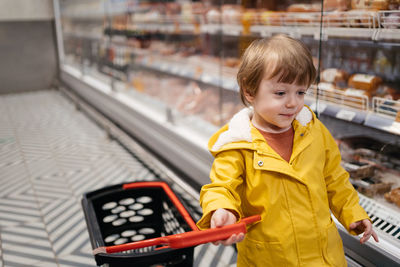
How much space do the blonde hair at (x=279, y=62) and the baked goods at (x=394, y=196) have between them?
1.04m

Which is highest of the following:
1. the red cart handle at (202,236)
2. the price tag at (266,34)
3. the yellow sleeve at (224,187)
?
the price tag at (266,34)

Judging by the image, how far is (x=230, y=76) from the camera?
295 centimetres

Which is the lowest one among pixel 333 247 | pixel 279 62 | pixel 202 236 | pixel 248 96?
pixel 333 247

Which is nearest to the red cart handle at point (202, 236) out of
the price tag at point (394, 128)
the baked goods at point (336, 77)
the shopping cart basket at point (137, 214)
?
the shopping cart basket at point (137, 214)

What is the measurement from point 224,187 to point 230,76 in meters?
1.94

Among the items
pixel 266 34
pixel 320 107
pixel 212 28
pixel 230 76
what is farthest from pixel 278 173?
pixel 212 28

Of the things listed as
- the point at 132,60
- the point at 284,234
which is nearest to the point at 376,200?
the point at 284,234

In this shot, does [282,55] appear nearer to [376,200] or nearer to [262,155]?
[262,155]

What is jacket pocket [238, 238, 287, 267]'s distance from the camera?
1.16 m

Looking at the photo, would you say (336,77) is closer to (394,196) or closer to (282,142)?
(394,196)

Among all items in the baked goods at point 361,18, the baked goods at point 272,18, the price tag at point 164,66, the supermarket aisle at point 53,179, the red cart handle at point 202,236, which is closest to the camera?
the red cart handle at point 202,236

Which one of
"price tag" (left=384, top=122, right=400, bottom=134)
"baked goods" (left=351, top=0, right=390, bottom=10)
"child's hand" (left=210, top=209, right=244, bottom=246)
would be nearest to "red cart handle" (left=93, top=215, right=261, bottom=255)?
"child's hand" (left=210, top=209, right=244, bottom=246)

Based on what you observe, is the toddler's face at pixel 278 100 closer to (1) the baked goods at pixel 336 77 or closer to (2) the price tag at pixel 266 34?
(1) the baked goods at pixel 336 77

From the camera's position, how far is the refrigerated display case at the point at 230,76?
71.1 inches
